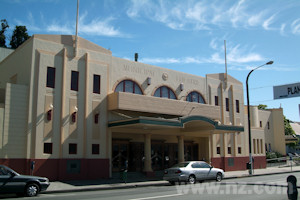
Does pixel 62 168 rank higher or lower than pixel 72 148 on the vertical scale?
lower

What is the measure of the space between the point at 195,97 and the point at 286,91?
19439 mm

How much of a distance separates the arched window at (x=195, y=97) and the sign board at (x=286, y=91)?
1838 centimetres

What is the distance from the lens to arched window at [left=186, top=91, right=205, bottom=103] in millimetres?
30819

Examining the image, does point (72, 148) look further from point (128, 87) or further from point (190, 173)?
point (190, 173)

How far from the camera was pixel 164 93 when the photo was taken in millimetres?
28812

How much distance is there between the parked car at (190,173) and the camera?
20438 millimetres

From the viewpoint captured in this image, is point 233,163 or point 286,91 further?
point 233,163

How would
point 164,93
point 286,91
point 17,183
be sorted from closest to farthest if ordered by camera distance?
point 286,91
point 17,183
point 164,93

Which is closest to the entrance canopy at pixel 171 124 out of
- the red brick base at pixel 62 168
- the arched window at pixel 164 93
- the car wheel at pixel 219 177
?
the red brick base at pixel 62 168

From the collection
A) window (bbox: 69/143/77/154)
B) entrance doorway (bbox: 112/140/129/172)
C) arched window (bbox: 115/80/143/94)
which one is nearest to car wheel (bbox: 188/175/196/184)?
entrance doorway (bbox: 112/140/129/172)

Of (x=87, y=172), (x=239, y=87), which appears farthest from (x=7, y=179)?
(x=239, y=87)

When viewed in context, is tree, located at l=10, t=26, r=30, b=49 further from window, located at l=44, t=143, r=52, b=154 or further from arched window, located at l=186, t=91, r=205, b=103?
window, located at l=44, t=143, r=52, b=154

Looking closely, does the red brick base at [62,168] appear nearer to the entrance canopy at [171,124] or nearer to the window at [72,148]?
the window at [72,148]

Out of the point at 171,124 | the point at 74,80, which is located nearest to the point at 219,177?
the point at 171,124
